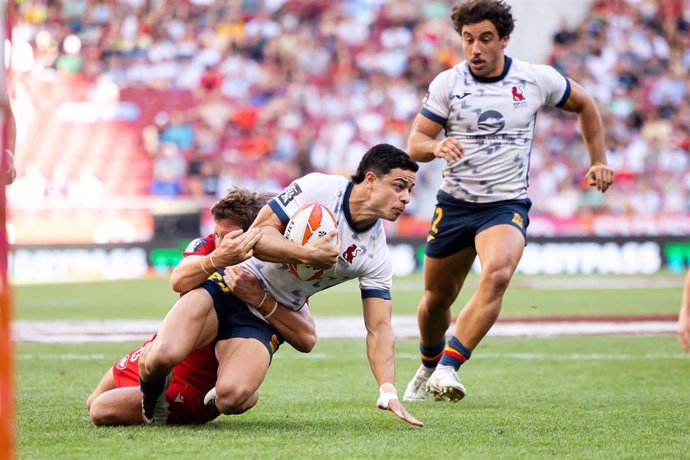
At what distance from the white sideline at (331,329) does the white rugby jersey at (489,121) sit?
4.80 metres

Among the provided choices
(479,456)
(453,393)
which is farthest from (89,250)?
(479,456)

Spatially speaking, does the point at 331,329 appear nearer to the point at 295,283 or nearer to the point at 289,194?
the point at 295,283

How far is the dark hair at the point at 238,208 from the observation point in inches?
257

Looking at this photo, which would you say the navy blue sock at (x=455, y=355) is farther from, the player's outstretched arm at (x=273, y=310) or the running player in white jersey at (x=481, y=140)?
the player's outstretched arm at (x=273, y=310)

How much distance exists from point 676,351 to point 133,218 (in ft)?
49.2

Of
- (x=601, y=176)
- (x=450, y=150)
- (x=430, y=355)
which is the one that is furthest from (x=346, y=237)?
(x=601, y=176)

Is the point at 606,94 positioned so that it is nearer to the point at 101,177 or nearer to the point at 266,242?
the point at 101,177

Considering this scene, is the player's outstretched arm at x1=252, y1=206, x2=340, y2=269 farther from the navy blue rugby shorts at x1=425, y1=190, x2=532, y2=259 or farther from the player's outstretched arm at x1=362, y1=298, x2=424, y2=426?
the navy blue rugby shorts at x1=425, y1=190, x2=532, y2=259

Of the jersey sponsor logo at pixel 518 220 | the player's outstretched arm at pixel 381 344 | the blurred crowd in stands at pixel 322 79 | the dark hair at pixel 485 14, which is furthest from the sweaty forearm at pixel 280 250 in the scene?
the blurred crowd in stands at pixel 322 79

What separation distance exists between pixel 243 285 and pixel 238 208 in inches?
17.4

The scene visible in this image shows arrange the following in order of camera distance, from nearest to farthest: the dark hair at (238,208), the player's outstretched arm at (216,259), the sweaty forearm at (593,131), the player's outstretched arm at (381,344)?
the player's outstretched arm at (216,259)
the player's outstretched arm at (381,344)
the dark hair at (238,208)
the sweaty forearm at (593,131)

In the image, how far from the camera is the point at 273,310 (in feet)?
21.5

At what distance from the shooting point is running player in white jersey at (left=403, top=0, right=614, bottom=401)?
7566mm

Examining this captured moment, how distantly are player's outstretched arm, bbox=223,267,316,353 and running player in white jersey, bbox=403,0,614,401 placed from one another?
1233 millimetres
